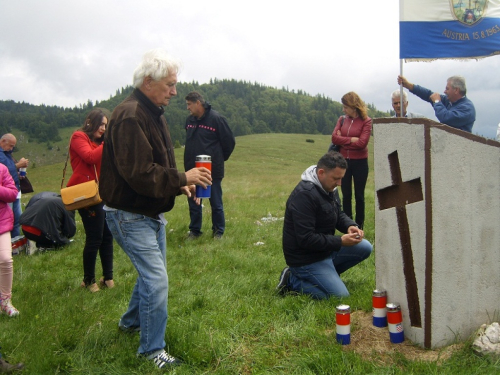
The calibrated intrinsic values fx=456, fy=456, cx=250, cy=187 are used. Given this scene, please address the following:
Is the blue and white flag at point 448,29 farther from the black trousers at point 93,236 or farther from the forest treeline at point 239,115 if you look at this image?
the forest treeline at point 239,115

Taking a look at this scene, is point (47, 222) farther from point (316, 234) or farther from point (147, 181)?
point (147, 181)

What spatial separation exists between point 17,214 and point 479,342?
860 centimetres

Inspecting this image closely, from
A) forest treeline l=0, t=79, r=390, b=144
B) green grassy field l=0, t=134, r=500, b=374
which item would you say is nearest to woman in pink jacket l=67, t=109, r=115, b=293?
green grassy field l=0, t=134, r=500, b=374

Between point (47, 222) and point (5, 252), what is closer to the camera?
point (5, 252)

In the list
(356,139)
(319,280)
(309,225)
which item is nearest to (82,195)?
(309,225)

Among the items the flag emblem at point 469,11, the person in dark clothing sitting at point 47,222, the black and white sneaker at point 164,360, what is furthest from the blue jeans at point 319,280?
the person in dark clothing sitting at point 47,222

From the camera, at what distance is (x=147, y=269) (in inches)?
132

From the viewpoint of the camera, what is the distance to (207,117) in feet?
27.2

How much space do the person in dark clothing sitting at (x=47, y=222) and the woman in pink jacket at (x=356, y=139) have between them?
5115 mm

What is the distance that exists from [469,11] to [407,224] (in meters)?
2.88

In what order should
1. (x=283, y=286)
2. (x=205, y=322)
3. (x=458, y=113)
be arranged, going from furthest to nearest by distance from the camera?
(x=458, y=113)
(x=283, y=286)
(x=205, y=322)

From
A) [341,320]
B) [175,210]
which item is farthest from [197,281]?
[175,210]

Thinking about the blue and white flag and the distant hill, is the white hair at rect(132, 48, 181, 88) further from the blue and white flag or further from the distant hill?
the distant hill

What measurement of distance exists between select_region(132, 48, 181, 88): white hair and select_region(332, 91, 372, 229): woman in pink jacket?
4.64 meters
